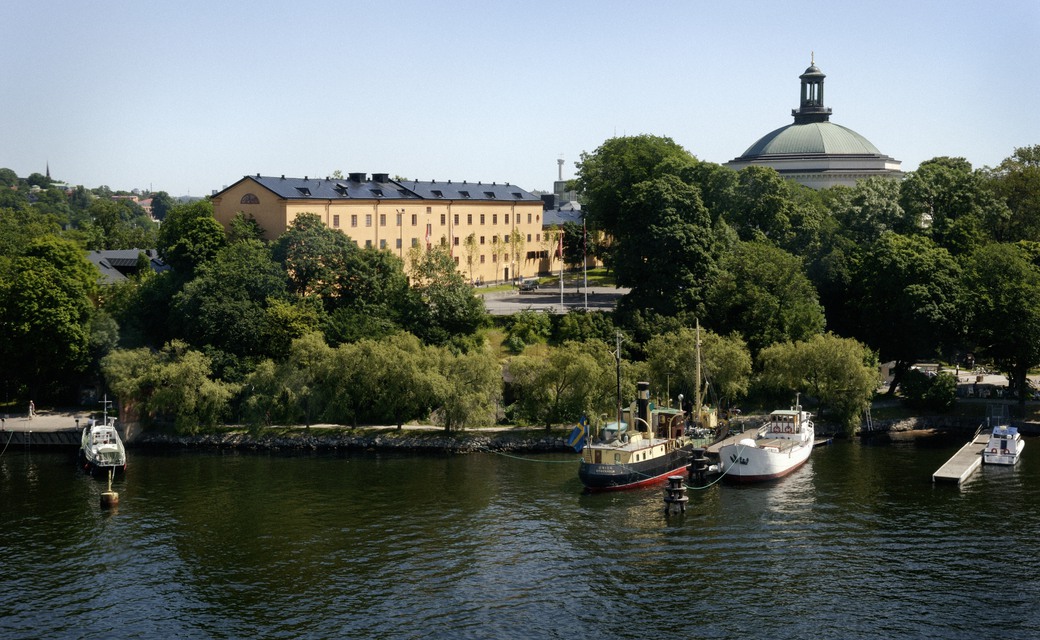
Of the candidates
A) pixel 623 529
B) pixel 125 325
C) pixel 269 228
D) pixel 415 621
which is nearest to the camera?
pixel 415 621

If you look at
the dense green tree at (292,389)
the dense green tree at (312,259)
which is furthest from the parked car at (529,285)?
the dense green tree at (292,389)

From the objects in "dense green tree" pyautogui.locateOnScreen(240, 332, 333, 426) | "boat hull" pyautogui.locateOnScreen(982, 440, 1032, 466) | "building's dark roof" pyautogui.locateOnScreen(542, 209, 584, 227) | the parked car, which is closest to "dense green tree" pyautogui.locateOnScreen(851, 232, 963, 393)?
"boat hull" pyautogui.locateOnScreen(982, 440, 1032, 466)

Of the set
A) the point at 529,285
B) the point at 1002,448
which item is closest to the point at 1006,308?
the point at 1002,448

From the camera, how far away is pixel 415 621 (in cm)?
3756

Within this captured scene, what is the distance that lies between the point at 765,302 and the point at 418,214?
125ft

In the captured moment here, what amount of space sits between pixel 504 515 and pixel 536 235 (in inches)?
2889

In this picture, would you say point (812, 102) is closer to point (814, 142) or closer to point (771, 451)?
point (814, 142)

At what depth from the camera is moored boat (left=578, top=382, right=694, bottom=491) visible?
55.4 metres

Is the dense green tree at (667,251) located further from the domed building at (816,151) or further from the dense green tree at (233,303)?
the domed building at (816,151)

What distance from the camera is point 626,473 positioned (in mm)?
55750

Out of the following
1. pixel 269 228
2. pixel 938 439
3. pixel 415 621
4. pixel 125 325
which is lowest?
pixel 415 621

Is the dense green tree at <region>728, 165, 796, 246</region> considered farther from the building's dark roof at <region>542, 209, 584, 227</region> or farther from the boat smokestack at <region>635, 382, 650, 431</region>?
the building's dark roof at <region>542, 209, 584, 227</region>

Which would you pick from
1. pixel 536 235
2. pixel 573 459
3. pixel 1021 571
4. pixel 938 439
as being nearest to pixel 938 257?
pixel 938 439

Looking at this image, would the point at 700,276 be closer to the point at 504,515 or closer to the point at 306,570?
the point at 504,515
